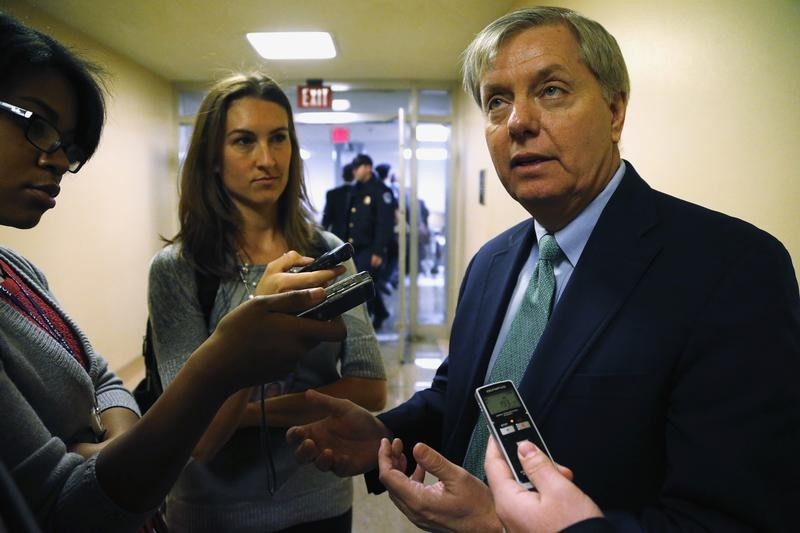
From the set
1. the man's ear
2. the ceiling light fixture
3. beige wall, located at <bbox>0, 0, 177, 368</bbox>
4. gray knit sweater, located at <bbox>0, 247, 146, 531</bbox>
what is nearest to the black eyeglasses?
gray knit sweater, located at <bbox>0, 247, 146, 531</bbox>

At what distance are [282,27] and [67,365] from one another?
12.5ft

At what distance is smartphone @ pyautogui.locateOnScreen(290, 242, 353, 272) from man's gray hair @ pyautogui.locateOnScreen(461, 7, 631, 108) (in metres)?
0.54

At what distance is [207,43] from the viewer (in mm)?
4406

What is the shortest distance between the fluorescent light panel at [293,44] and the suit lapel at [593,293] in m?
3.82

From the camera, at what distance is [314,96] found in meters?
5.46

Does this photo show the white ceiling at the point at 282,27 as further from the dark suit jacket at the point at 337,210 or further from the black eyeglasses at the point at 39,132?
the black eyeglasses at the point at 39,132

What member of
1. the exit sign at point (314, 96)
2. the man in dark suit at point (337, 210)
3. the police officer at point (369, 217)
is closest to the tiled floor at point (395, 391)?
the police officer at point (369, 217)

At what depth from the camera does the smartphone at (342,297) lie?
0.78 m

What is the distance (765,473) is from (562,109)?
0.72 metres

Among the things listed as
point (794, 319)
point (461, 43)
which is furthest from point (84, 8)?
point (794, 319)

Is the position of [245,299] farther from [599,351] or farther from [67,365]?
[599,351]

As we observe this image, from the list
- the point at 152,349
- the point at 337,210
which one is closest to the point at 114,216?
the point at 337,210

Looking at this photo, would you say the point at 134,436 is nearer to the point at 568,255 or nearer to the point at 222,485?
the point at 222,485

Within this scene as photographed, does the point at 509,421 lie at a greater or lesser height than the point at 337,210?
lesser
